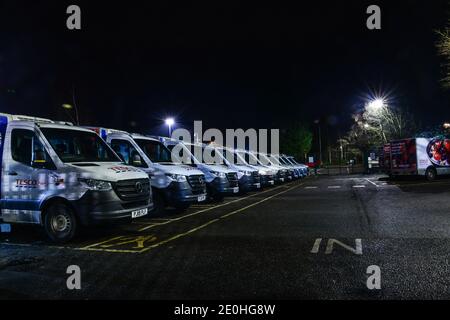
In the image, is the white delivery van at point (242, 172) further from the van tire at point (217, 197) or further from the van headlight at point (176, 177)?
the van headlight at point (176, 177)

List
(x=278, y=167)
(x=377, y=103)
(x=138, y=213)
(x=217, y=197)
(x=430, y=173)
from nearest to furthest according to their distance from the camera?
1. (x=138, y=213)
2. (x=217, y=197)
3. (x=430, y=173)
4. (x=278, y=167)
5. (x=377, y=103)

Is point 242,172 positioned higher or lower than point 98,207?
higher

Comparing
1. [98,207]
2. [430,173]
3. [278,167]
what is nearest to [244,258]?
[98,207]

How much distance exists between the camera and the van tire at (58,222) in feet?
23.6

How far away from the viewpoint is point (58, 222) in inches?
287

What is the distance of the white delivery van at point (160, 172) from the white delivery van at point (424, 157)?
16592 mm

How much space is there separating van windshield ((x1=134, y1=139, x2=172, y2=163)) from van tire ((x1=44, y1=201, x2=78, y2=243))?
393 centimetres

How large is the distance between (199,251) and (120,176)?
238 centimetres

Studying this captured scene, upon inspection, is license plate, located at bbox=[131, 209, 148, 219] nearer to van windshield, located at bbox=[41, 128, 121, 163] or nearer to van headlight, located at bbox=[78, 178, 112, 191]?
van headlight, located at bbox=[78, 178, 112, 191]

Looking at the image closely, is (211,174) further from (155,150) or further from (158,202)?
(158,202)

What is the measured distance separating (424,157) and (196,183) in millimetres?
17341

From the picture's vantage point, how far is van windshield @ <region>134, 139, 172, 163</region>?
11.2m

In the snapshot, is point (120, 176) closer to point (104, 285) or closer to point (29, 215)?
point (29, 215)
